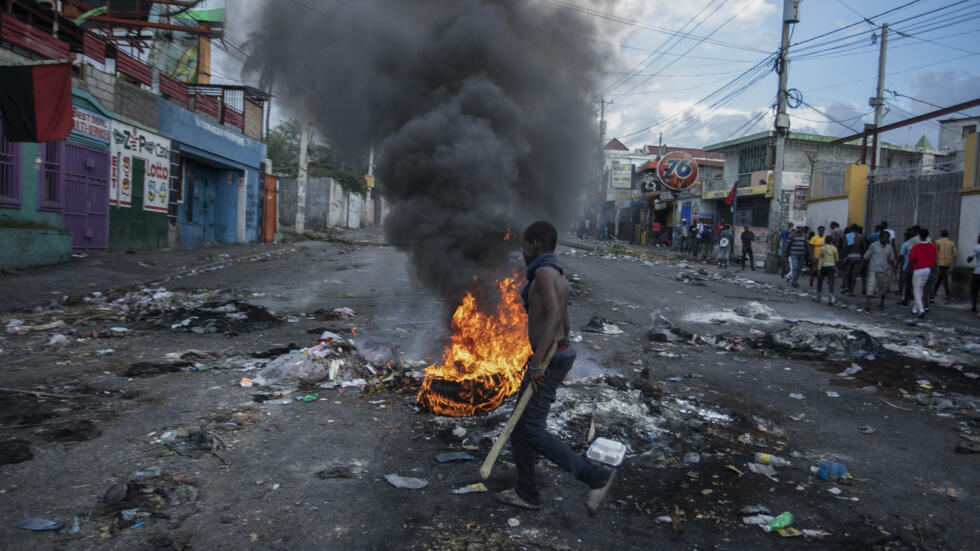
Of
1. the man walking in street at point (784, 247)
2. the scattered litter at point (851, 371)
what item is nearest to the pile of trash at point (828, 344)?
the scattered litter at point (851, 371)

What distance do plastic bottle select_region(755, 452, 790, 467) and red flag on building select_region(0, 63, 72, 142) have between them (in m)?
10.7

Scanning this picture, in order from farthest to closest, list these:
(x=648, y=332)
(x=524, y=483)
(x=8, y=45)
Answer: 1. (x=8, y=45)
2. (x=648, y=332)
3. (x=524, y=483)

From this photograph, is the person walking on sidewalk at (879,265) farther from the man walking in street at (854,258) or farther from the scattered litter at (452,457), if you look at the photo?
the scattered litter at (452,457)

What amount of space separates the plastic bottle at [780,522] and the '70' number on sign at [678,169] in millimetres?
23972

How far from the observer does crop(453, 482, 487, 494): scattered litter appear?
3191 millimetres

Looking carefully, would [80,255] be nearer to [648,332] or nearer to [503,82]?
[503,82]

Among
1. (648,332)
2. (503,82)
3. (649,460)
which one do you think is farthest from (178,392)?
(648,332)

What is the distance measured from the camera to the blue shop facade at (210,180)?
16.4m

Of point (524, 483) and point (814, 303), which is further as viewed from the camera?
point (814, 303)

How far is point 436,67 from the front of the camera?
6.11 metres

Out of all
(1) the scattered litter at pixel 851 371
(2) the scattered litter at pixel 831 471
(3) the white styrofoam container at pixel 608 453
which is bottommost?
(2) the scattered litter at pixel 831 471

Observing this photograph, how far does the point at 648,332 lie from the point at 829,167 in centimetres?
1399

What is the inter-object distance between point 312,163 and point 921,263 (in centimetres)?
3408

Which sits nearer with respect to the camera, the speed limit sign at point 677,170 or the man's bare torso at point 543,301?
the man's bare torso at point 543,301
